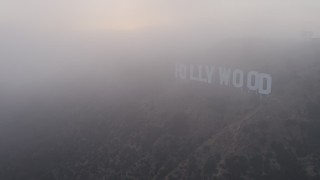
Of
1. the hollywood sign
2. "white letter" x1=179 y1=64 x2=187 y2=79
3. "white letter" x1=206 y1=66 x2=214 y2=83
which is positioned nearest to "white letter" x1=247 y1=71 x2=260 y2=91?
the hollywood sign

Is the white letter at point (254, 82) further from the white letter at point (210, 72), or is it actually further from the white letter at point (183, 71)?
the white letter at point (183, 71)

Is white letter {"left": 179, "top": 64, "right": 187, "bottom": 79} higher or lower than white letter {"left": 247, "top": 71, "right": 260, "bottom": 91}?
lower

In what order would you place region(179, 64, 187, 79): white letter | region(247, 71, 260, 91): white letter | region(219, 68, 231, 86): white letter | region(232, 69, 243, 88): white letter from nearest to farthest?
region(247, 71, 260, 91): white letter
region(232, 69, 243, 88): white letter
region(219, 68, 231, 86): white letter
region(179, 64, 187, 79): white letter

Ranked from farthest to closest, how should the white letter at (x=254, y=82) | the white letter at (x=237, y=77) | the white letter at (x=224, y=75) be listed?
the white letter at (x=224, y=75), the white letter at (x=237, y=77), the white letter at (x=254, y=82)

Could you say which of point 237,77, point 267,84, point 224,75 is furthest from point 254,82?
point 224,75

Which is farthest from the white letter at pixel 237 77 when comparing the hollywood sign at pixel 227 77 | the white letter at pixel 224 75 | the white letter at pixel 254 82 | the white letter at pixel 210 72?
the white letter at pixel 210 72

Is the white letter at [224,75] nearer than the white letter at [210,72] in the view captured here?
Yes

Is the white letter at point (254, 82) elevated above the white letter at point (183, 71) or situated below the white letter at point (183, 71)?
above

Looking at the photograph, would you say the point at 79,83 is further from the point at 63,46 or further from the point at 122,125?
the point at 63,46

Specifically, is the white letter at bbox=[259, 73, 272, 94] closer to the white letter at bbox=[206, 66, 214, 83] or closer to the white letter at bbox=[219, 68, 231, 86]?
the white letter at bbox=[219, 68, 231, 86]
